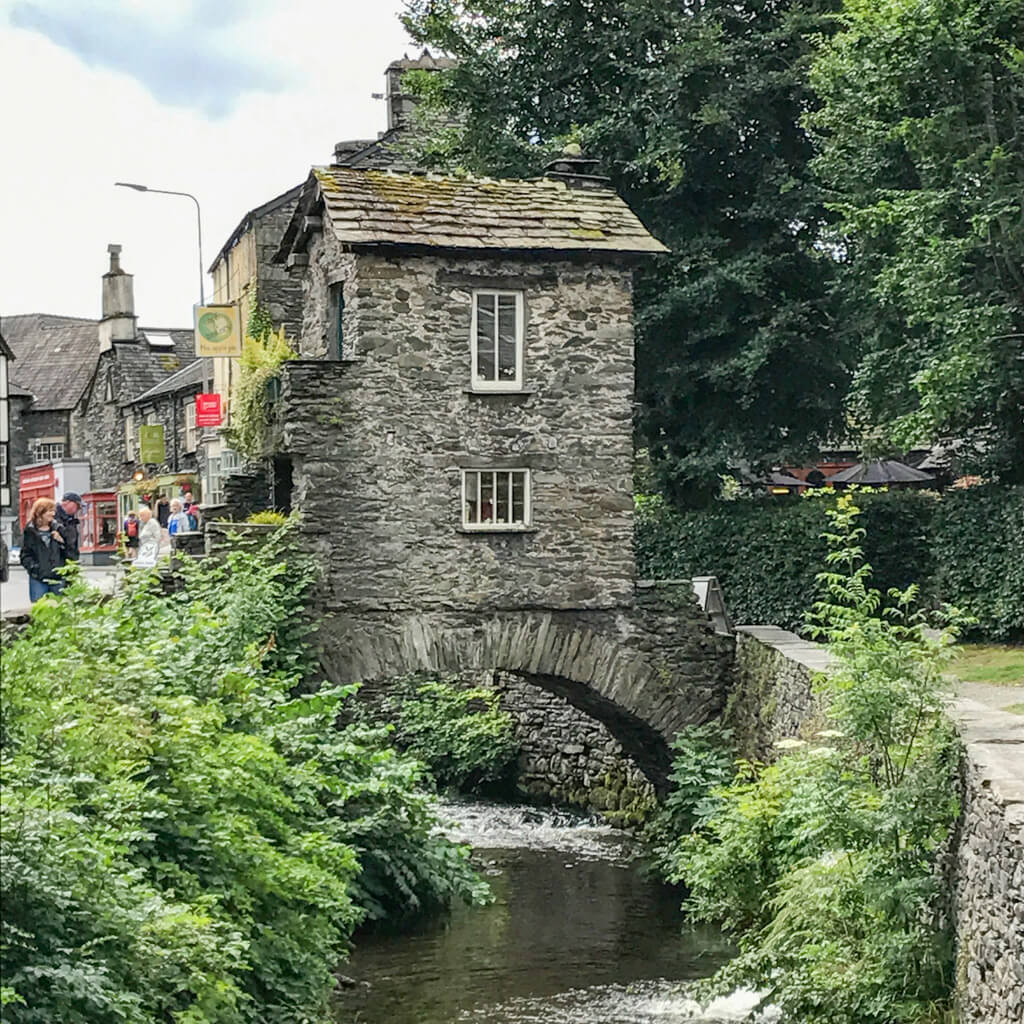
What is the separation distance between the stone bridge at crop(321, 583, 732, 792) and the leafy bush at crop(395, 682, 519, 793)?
5066mm

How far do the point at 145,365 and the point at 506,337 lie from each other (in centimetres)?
3312

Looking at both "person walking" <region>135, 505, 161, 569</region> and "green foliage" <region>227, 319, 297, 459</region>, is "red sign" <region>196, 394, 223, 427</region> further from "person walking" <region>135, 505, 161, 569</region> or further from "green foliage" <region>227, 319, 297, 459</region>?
"green foliage" <region>227, 319, 297, 459</region>

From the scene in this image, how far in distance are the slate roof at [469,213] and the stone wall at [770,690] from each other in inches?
204

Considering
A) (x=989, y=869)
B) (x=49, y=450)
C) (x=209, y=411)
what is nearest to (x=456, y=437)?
(x=989, y=869)

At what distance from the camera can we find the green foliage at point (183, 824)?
9.01 m

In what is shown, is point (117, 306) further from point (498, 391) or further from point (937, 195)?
point (937, 195)

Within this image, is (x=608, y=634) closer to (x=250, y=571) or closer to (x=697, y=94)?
(x=250, y=571)

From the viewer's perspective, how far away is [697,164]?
25.6 metres

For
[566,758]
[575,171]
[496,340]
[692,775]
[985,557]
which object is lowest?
[566,758]

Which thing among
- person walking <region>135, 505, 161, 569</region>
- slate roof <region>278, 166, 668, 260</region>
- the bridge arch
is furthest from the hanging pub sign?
the bridge arch

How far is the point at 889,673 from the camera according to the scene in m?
12.4

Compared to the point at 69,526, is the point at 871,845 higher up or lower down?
lower down

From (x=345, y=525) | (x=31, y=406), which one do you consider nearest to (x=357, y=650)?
(x=345, y=525)

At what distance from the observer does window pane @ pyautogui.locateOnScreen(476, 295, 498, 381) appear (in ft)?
65.9
